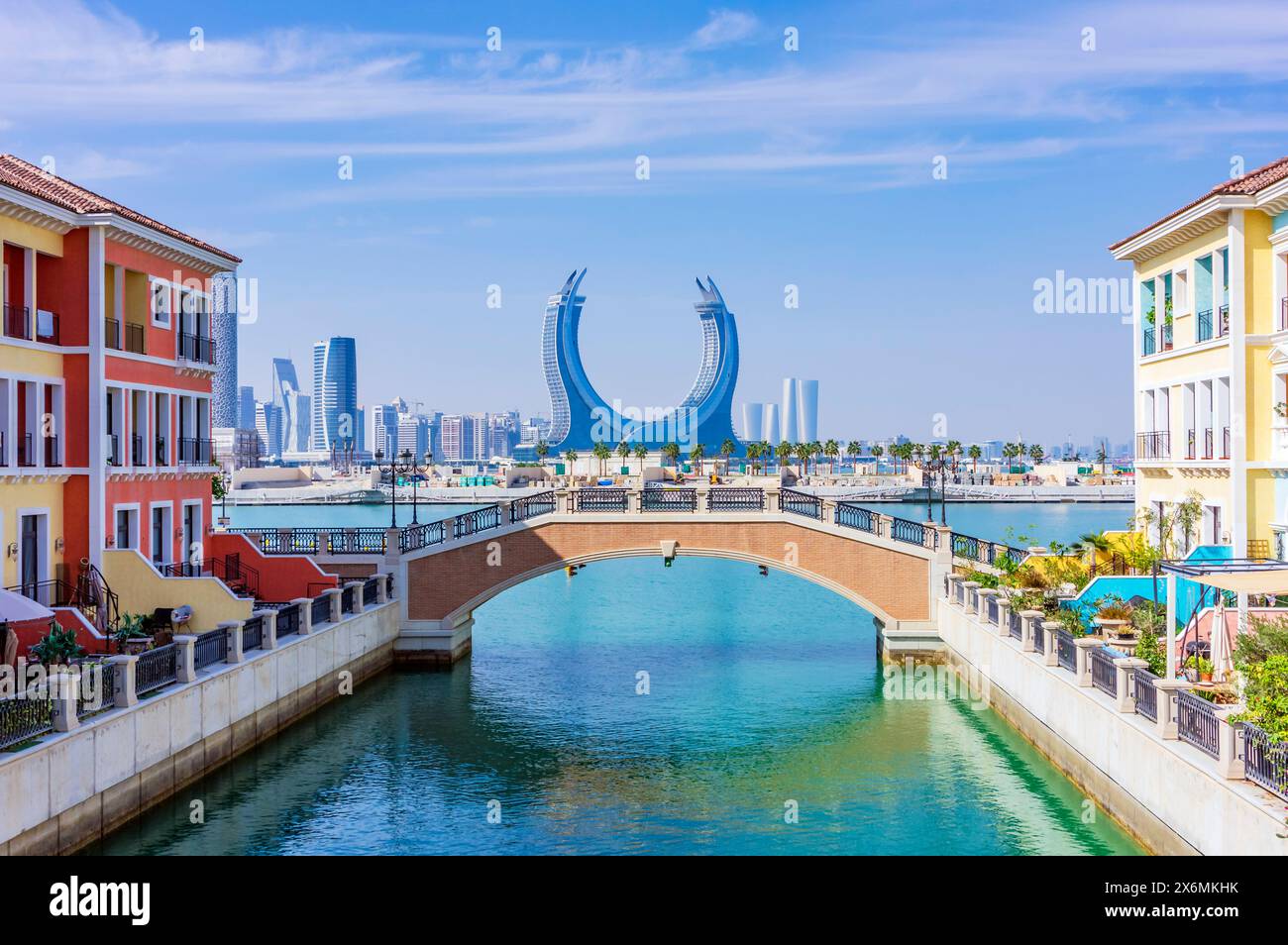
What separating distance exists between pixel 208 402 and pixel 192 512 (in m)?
3.01

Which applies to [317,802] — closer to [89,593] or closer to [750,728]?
[89,593]

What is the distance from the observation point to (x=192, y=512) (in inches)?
1168

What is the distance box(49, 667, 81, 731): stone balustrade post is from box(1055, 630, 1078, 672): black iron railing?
49.8 feet

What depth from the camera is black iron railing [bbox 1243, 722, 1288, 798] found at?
41.0ft

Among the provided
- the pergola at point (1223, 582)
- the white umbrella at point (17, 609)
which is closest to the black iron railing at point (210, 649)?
the white umbrella at point (17, 609)

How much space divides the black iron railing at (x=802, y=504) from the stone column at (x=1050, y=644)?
10.5 metres

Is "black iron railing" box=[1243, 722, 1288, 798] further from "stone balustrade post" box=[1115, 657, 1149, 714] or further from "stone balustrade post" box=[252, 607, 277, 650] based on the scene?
"stone balustrade post" box=[252, 607, 277, 650]

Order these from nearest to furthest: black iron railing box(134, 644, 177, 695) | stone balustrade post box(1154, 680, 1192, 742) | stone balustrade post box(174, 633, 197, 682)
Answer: stone balustrade post box(1154, 680, 1192, 742) → black iron railing box(134, 644, 177, 695) → stone balustrade post box(174, 633, 197, 682)

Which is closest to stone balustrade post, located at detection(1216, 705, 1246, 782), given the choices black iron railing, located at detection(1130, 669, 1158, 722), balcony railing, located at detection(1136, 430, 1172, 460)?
black iron railing, located at detection(1130, 669, 1158, 722)

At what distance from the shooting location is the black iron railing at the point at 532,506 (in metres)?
32.6

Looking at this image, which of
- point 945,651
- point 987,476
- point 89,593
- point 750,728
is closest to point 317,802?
point 89,593

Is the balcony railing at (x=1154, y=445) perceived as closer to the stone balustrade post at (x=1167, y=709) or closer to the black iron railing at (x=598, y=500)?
the black iron railing at (x=598, y=500)

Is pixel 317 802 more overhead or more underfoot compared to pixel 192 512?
more underfoot

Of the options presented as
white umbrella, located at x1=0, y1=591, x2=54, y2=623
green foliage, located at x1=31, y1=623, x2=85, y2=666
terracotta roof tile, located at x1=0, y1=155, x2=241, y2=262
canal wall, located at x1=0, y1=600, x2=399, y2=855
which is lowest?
canal wall, located at x1=0, y1=600, x2=399, y2=855
